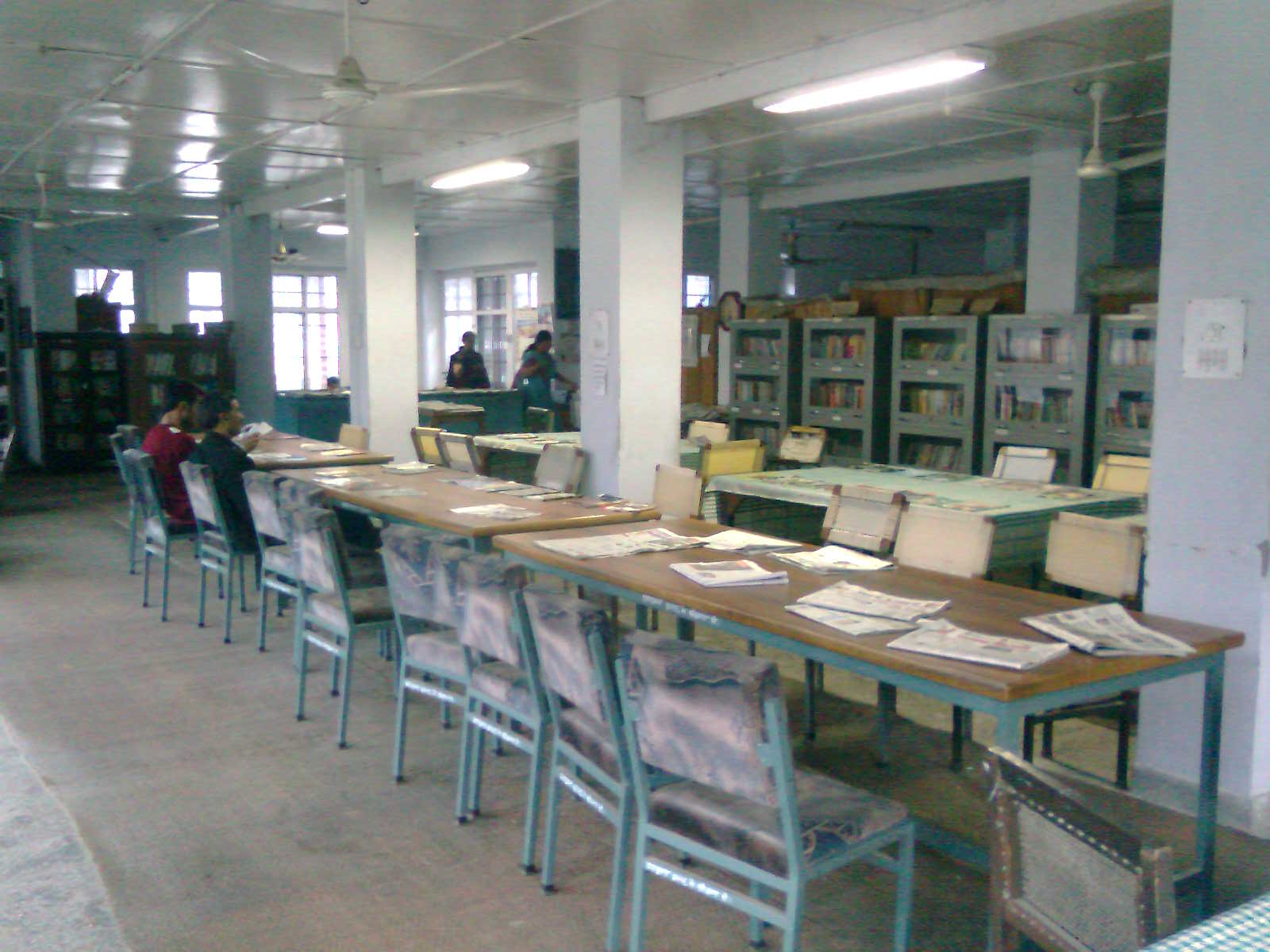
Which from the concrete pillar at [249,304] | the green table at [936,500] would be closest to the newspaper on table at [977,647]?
the green table at [936,500]

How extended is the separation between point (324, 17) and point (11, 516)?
6.73m

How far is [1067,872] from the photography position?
5.57ft

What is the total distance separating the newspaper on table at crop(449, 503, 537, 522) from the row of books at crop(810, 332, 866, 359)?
5497 millimetres

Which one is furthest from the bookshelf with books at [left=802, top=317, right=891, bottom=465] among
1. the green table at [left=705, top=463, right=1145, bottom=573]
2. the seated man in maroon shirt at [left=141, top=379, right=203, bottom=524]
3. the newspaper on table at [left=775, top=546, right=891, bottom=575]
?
the newspaper on table at [left=775, top=546, right=891, bottom=575]

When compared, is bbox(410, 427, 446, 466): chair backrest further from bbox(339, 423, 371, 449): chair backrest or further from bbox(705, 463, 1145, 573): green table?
bbox(705, 463, 1145, 573): green table

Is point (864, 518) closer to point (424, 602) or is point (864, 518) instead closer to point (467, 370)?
point (424, 602)

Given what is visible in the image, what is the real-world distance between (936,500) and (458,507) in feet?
7.88

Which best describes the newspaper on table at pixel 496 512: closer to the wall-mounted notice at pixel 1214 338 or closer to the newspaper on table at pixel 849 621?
the newspaper on table at pixel 849 621

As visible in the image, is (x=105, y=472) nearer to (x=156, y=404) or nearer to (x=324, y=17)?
(x=156, y=404)

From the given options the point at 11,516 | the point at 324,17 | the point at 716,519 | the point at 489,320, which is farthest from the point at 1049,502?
the point at 489,320

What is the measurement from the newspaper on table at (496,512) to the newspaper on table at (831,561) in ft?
4.32

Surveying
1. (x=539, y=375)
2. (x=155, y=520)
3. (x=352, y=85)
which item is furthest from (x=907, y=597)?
(x=539, y=375)

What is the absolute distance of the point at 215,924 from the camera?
2.88 meters

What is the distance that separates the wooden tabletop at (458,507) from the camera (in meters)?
4.53
